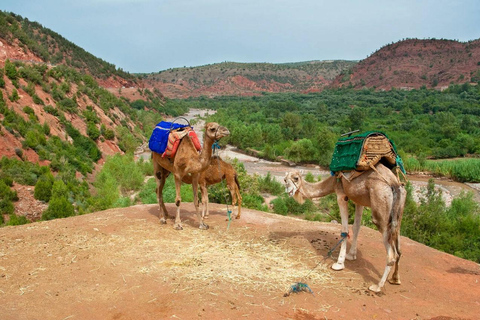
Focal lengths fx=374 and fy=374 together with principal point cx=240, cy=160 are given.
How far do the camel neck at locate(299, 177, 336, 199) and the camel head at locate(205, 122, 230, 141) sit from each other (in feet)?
7.02

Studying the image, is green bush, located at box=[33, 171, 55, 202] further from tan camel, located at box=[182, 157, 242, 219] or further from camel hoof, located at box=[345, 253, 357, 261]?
camel hoof, located at box=[345, 253, 357, 261]

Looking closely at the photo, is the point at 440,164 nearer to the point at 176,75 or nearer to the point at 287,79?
the point at 287,79

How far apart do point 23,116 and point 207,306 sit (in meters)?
21.4

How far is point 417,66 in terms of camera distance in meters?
97.4

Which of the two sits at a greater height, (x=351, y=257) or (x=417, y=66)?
(x=417, y=66)

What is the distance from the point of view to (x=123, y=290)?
599cm

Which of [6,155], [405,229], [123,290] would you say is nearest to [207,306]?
[123,290]

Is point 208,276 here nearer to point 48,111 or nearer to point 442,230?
point 442,230

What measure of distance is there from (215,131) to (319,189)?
2667 millimetres

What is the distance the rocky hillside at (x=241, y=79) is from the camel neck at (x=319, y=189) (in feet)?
400

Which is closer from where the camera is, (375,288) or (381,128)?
(375,288)

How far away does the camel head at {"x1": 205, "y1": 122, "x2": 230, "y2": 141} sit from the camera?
8523 mm

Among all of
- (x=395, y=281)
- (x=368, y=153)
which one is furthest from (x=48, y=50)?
(x=395, y=281)

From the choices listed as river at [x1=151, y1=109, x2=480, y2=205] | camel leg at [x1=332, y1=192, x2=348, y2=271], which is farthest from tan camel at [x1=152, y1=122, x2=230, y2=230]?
river at [x1=151, y1=109, x2=480, y2=205]
